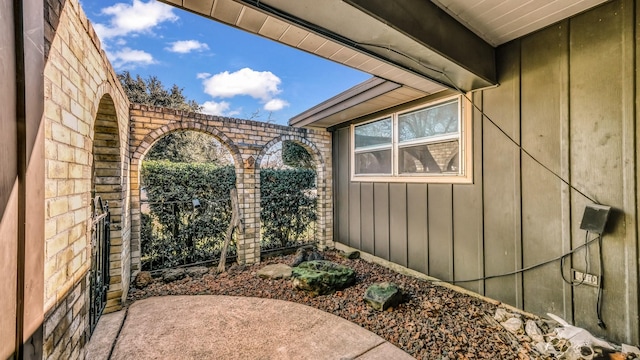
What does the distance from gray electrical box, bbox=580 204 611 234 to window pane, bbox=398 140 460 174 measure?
1.13 meters

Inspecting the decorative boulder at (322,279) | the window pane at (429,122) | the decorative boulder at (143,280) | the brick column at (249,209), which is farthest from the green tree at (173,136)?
the window pane at (429,122)

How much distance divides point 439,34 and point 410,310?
2.60 m

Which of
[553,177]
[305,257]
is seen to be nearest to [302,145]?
[305,257]

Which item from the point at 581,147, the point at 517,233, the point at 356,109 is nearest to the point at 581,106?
the point at 581,147

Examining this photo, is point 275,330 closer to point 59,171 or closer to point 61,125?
point 59,171

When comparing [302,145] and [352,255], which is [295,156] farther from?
[352,255]

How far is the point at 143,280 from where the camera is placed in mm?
3258

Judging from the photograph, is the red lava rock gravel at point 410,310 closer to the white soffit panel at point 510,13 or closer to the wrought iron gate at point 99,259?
the wrought iron gate at point 99,259

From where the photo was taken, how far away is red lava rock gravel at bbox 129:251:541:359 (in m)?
2.01

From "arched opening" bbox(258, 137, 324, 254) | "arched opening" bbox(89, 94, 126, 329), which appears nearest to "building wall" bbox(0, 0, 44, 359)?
"arched opening" bbox(89, 94, 126, 329)

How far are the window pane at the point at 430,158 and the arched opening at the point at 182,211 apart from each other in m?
2.76

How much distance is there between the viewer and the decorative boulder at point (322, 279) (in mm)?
3055

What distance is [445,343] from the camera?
207 cm

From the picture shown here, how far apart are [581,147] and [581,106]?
334mm
